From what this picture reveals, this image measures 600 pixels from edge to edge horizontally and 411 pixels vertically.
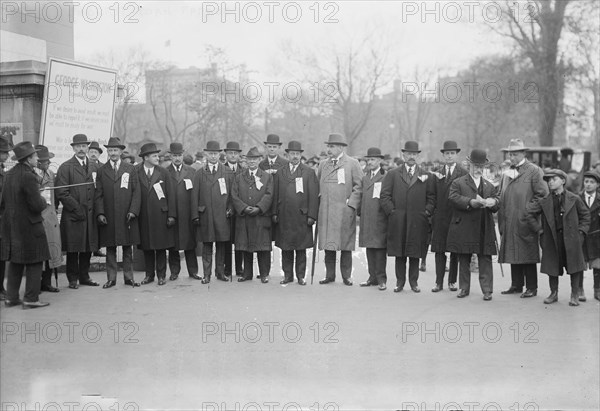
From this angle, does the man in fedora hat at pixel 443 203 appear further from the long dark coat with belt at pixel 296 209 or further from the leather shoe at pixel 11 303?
the leather shoe at pixel 11 303

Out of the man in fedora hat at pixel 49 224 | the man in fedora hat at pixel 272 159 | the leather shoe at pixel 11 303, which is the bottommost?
the leather shoe at pixel 11 303

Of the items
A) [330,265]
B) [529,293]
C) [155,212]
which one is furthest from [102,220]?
[529,293]

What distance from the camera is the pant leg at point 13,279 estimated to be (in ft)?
27.2

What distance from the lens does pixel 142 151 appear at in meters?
10.3

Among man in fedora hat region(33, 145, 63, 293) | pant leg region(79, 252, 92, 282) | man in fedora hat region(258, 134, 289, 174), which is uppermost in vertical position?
man in fedora hat region(258, 134, 289, 174)

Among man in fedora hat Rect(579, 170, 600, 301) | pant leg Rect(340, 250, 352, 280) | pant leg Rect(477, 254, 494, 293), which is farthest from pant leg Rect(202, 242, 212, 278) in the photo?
man in fedora hat Rect(579, 170, 600, 301)

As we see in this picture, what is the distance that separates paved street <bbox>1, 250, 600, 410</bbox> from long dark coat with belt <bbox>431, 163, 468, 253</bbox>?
80 centimetres

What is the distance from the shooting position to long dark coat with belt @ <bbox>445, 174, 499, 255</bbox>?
9.38 metres

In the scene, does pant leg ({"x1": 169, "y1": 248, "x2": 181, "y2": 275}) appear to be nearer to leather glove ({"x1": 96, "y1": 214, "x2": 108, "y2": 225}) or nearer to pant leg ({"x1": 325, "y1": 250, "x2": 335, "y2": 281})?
leather glove ({"x1": 96, "y1": 214, "x2": 108, "y2": 225})

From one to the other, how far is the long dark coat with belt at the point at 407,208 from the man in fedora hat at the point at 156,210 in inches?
131

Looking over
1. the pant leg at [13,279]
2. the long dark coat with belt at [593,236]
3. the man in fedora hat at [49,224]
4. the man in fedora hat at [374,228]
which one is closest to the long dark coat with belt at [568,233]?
the long dark coat with belt at [593,236]

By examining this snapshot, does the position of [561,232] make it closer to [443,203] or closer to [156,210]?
Result: [443,203]

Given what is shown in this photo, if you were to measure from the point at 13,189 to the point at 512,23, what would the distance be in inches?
1233

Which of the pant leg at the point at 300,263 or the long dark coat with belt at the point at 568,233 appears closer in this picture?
the long dark coat with belt at the point at 568,233
